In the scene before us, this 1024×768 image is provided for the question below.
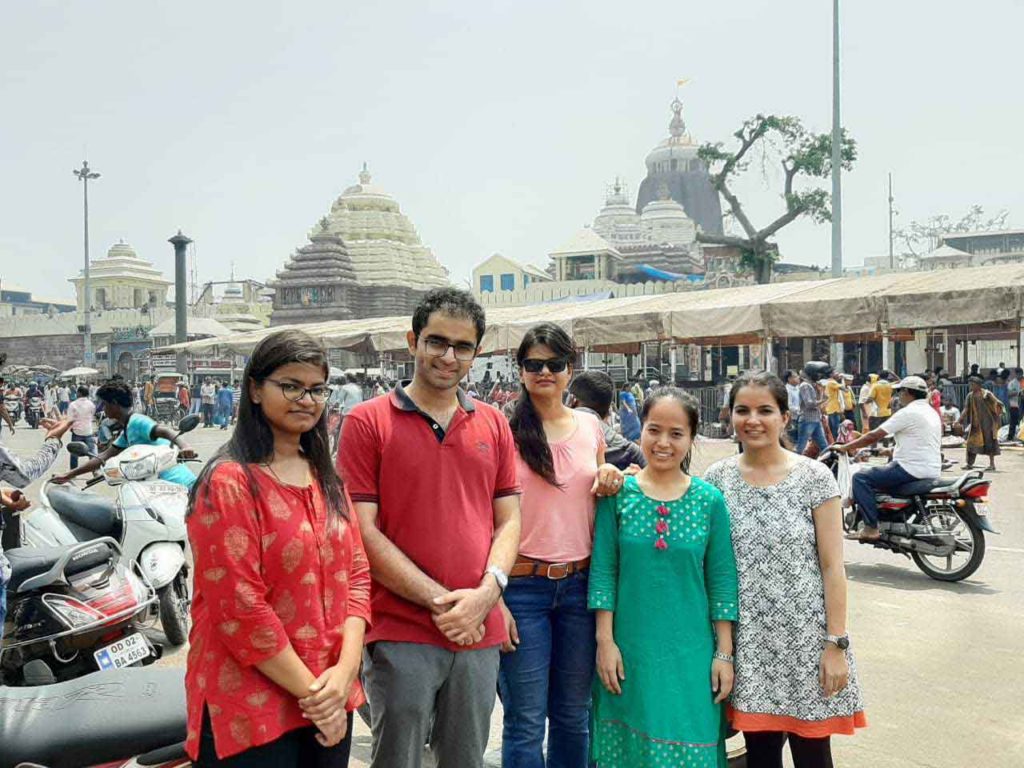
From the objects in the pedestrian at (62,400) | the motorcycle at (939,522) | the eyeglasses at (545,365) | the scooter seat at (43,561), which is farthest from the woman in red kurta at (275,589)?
the pedestrian at (62,400)

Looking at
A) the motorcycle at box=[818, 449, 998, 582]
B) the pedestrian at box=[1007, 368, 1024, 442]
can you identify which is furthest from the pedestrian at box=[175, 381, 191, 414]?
the motorcycle at box=[818, 449, 998, 582]

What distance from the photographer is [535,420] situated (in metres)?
2.73

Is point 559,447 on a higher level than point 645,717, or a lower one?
higher

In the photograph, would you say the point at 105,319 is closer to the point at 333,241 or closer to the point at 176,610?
the point at 333,241

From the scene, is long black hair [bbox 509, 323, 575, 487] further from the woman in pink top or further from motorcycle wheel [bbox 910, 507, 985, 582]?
motorcycle wheel [bbox 910, 507, 985, 582]

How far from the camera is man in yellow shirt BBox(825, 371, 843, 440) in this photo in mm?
14141

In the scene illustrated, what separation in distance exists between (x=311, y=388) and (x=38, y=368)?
46950mm

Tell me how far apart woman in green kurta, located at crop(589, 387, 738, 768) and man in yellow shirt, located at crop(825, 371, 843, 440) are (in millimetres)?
12325

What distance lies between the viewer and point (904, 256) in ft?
168

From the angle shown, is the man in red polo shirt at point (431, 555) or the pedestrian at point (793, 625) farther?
the pedestrian at point (793, 625)

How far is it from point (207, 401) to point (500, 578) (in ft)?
85.2

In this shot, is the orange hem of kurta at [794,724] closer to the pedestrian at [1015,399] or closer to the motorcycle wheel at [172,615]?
the motorcycle wheel at [172,615]

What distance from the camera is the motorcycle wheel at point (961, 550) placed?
5.92 m

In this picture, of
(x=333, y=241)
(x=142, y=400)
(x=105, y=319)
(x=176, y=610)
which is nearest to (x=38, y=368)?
(x=105, y=319)
